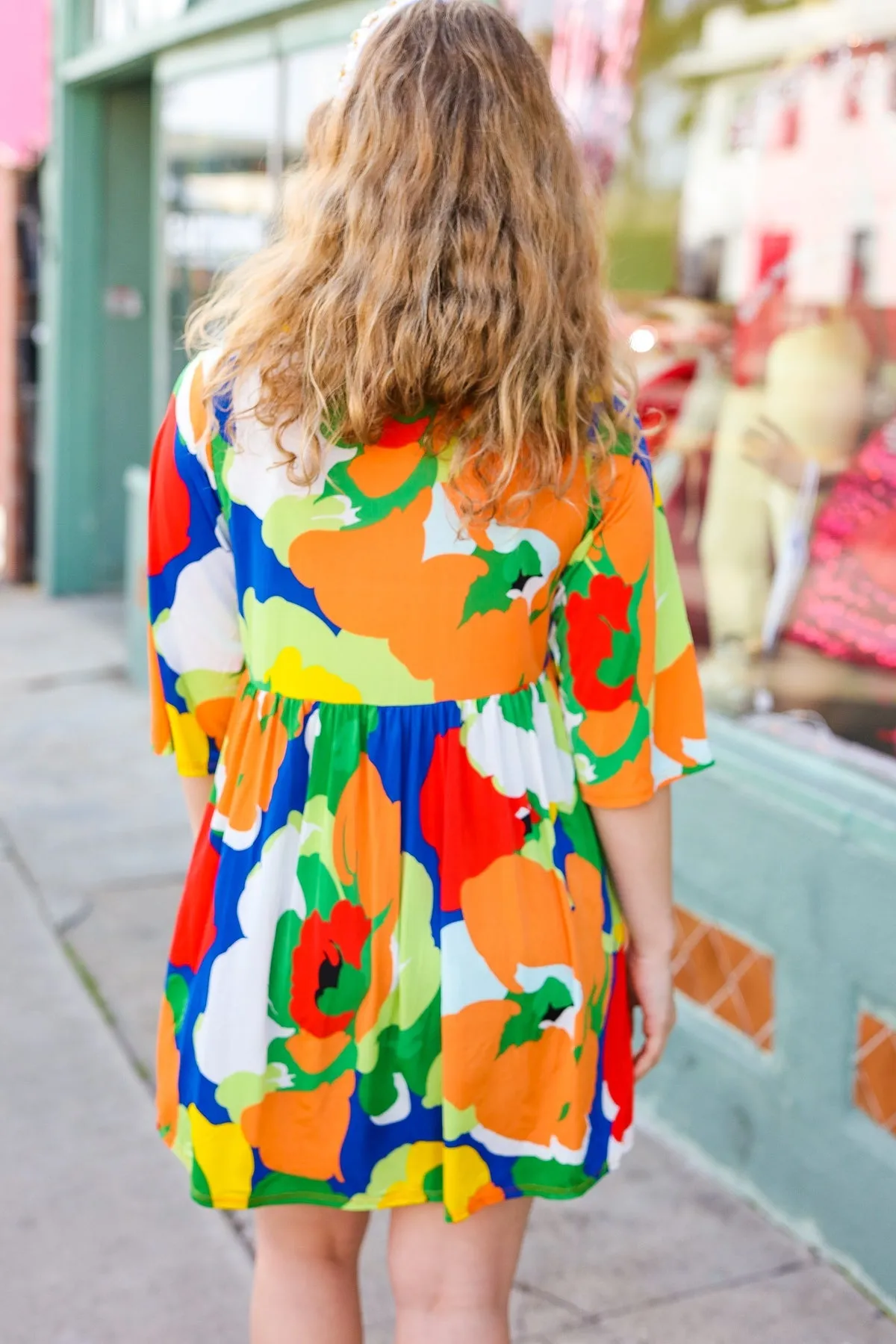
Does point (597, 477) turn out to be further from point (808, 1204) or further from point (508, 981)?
point (808, 1204)

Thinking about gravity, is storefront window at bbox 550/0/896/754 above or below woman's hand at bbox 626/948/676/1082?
Result: above

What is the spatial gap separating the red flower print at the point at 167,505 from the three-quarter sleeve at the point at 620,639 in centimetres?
42

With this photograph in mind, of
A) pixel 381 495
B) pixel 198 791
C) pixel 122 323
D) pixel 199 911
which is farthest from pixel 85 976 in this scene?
pixel 122 323

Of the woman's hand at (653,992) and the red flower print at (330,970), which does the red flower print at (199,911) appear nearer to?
the red flower print at (330,970)

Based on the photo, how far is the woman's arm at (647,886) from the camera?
1.67 m

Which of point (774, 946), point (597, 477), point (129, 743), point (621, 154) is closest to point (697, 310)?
point (621, 154)

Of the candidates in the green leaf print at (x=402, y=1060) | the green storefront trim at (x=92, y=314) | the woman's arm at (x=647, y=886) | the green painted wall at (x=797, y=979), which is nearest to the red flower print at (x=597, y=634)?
the woman's arm at (x=647, y=886)

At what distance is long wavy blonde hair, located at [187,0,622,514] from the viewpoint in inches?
57.2

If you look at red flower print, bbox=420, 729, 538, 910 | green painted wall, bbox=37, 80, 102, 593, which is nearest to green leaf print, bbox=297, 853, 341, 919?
red flower print, bbox=420, 729, 538, 910

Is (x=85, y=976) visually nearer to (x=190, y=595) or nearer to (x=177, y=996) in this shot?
(x=177, y=996)

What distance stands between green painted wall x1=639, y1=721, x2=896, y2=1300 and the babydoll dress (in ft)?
3.65

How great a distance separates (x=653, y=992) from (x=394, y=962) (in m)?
0.36

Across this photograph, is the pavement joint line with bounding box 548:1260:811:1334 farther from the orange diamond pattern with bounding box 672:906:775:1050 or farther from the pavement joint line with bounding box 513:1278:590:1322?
the orange diamond pattern with bounding box 672:906:775:1050

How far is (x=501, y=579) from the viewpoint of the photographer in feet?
5.03
